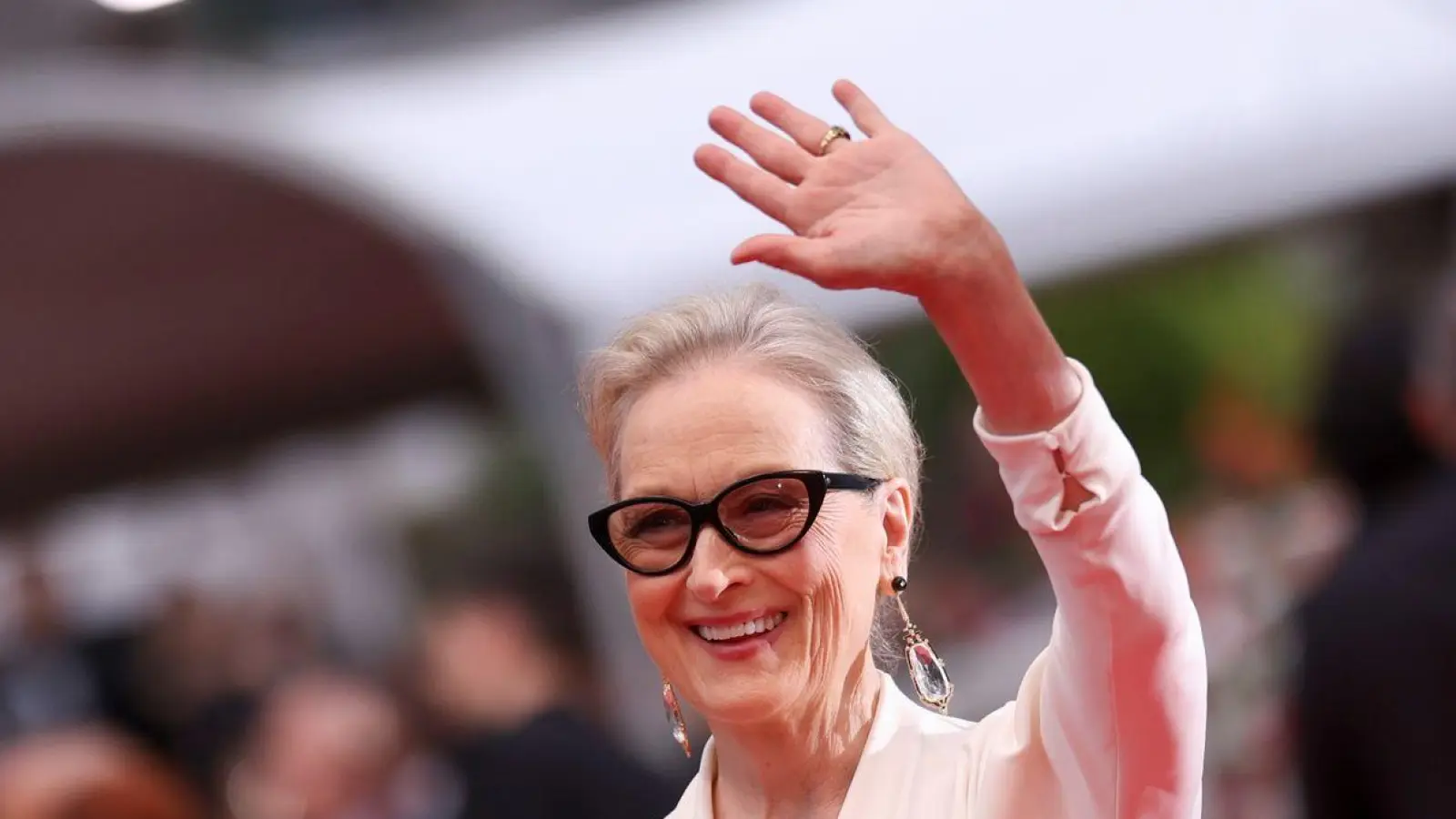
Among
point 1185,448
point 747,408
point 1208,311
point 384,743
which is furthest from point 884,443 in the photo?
point 1208,311

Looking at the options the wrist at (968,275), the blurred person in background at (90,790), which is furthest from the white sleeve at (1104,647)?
the blurred person in background at (90,790)

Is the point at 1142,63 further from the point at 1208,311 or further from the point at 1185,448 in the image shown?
the point at 1208,311

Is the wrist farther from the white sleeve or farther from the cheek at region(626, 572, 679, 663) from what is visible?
the cheek at region(626, 572, 679, 663)

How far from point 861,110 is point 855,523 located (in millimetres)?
357

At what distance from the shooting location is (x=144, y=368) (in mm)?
9922

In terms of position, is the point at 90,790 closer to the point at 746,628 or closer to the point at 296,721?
the point at 746,628

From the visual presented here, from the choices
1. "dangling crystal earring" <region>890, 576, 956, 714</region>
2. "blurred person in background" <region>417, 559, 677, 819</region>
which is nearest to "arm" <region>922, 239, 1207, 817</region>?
"dangling crystal earring" <region>890, 576, 956, 714</region>

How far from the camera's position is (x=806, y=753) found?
1858 mm

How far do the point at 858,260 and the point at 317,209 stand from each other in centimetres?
600

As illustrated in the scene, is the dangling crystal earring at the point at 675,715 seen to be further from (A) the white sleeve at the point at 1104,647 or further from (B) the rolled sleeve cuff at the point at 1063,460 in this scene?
(B) the rolled sleeve cuff at the point at 1063,460

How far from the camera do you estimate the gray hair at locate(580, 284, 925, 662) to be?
1822mm

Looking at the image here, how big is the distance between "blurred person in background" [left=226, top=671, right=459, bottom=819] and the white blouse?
2.96m

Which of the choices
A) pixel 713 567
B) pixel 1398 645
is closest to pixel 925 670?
pixel 713 567

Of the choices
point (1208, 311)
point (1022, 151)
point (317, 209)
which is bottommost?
point (1208, 311)
